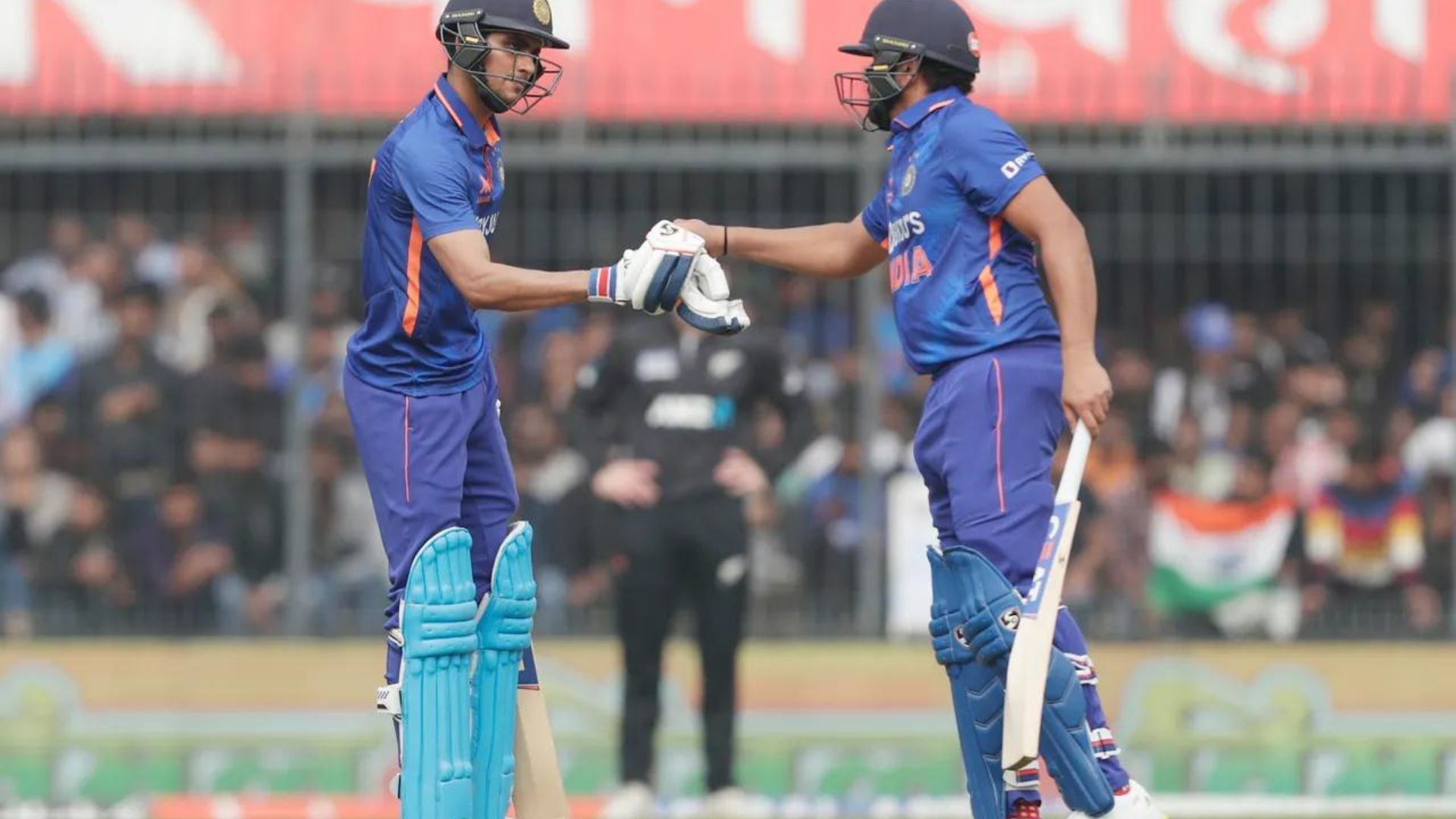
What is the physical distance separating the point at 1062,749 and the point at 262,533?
21.5 feet

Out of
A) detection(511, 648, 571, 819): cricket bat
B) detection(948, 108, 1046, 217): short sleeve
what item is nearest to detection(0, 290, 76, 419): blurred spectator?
detection(511, 648, 571, 819): cricket bat

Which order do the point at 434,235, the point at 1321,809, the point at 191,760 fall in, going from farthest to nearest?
1. the point at 191,760
2. the point at 1321,809
3. the point at 434,235

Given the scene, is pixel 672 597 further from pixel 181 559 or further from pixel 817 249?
pixel 817 249

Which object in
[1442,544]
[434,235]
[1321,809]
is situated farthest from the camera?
[1442,544]

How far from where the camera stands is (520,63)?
24.3 feet

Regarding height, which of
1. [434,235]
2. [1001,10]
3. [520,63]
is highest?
[1001,10]

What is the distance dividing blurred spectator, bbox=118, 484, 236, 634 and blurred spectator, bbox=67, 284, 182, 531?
0.27 ft

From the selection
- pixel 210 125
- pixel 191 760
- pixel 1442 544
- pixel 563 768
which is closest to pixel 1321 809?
pixel 1442 544

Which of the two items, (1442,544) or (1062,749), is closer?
(1062,749)

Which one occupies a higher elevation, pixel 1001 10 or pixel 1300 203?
pixel 1001 10

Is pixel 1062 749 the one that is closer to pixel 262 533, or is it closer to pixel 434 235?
pixel 434 235

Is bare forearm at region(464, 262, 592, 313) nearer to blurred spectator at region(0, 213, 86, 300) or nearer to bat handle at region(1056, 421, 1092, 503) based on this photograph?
bat handle at region(1056, 421, 1092, 503)

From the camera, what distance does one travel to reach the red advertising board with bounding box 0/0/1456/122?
13.1 metres

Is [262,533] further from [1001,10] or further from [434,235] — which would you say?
[434,235]
